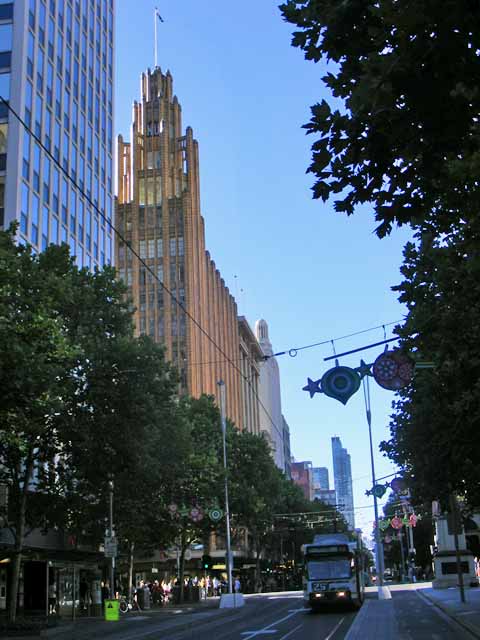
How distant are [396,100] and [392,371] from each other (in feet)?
37.9

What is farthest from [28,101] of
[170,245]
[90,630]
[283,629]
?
[170,245]

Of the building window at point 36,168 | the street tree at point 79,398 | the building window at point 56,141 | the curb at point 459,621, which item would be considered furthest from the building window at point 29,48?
the curb at point 459,621

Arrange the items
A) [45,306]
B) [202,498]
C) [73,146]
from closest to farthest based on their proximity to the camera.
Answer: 1. [45,306]
2. [202,498]
3. [73,146]

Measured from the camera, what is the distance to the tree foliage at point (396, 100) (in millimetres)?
5414

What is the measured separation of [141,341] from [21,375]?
486 inches

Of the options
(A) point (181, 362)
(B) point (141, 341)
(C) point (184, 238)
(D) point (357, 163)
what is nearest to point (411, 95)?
(D) point (357, 163)

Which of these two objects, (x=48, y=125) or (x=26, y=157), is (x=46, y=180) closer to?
(x=26, y=157)

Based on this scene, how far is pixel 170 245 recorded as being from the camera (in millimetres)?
101938

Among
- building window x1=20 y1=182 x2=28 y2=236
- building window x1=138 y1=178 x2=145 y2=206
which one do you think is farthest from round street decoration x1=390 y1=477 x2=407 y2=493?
building window x1=138 y1=178 x2=145 y2=206

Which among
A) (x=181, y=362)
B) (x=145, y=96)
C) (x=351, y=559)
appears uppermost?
(x=145, y=96)

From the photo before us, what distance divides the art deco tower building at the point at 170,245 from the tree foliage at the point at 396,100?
271 ft

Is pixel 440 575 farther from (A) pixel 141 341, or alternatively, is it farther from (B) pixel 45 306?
(B) pixel 45 306

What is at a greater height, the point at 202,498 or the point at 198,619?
the point at 202,498

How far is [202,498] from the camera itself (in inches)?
1858
